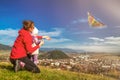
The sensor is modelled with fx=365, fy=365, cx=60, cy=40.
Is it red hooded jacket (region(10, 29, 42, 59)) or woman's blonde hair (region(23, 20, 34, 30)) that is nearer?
red hooded jacket (region(10, 29, 42, 59))

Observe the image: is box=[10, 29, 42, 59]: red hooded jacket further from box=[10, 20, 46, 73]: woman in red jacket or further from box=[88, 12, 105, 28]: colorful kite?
box=[88, 12, 105, 28]: colorful kite

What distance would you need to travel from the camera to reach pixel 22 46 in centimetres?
1939

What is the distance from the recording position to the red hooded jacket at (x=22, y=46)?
19.3 meters

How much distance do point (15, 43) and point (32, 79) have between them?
96.9 inches

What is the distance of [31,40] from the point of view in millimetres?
19516

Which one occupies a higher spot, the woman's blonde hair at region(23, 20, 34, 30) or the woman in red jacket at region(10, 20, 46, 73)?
the woman's blonde hair at region(23, 20, 34, 30)

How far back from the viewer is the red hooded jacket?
63.3 feet

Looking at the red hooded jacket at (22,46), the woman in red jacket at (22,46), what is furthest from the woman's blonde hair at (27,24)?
the red hooded jacket at (22,46)

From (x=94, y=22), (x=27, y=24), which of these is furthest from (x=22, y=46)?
(x=94, y=22)

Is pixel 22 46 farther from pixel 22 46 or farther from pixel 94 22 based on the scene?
pixel 94 22

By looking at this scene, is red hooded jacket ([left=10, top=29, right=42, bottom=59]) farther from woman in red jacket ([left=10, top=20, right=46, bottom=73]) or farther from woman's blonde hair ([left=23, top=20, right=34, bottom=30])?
woman's blonde hair ([left=23, top=20, right=34, bottom=30])

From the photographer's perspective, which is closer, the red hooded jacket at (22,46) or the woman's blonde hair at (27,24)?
the red hooded jacket at (22,46)

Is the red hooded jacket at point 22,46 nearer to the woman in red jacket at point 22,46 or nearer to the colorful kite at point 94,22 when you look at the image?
the woman in red jacket at point 22,46

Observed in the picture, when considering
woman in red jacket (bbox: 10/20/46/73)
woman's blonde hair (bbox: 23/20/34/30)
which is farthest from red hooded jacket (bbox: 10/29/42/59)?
woman's blonde hair (bbox: 23/20/34/30)
